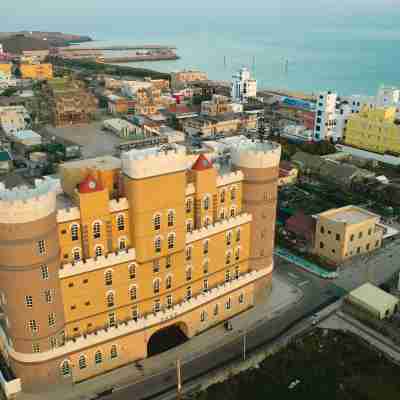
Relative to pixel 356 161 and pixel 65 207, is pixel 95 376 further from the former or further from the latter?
pixel 356 161

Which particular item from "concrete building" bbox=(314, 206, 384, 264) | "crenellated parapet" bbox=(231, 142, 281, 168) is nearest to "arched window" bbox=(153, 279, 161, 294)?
"crenellated parapet" bbox=(231, 142, 281, 168)

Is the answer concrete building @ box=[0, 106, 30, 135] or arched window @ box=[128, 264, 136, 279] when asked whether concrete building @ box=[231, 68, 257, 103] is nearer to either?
concrete building @ box=[0, 106, 30, 135]

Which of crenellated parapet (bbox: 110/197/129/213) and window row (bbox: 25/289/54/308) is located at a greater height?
crenellated parapet (bbox: 110/197/129/213)

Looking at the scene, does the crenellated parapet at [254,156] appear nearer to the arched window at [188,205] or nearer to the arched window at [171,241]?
the arched window at [188,205]

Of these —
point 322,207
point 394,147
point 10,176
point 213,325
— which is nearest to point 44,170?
point 10,176

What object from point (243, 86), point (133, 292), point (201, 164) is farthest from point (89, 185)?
point (243, 86)

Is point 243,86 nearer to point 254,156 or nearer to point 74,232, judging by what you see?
point 254,156
